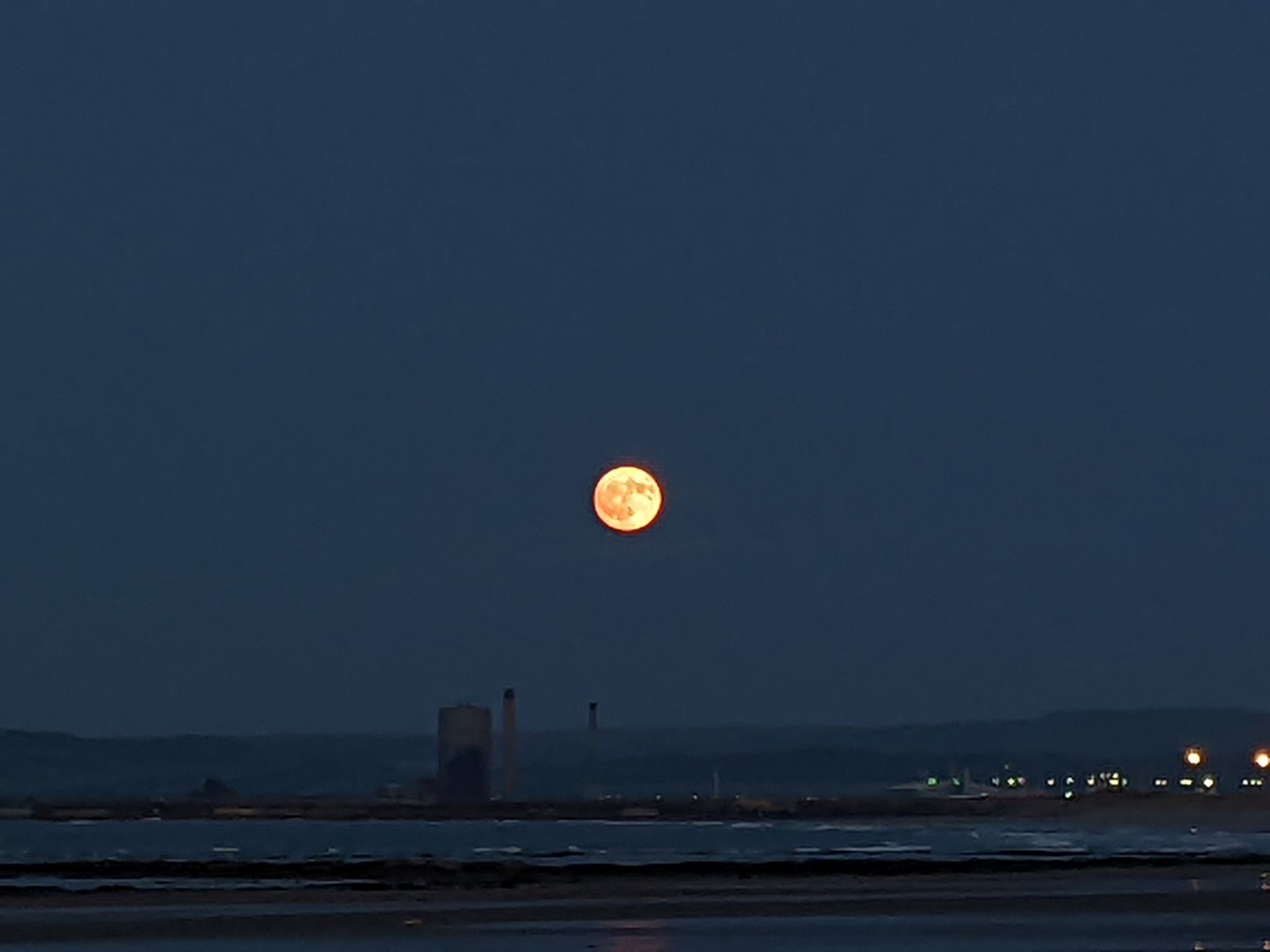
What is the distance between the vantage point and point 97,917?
6600 centimetres

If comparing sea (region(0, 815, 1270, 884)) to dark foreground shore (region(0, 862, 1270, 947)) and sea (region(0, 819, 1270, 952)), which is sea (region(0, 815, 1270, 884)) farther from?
dark foreground shore (region(0, 862, 1270, 947))

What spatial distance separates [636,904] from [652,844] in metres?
79.1

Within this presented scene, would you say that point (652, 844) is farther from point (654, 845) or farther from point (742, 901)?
point (742, 901)

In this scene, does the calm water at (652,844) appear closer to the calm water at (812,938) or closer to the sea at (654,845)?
the sea at (654,845)

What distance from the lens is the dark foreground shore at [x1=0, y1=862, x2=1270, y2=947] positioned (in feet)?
202

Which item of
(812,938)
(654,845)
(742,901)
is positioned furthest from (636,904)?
(654,845)

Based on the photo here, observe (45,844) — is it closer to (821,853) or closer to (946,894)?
(821,853)

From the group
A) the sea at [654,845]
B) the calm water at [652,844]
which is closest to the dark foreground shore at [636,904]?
the sea at [654,845]

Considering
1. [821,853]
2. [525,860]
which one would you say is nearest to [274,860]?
[525,860]

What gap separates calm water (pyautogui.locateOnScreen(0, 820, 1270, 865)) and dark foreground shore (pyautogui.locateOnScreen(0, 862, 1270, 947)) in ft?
82.0

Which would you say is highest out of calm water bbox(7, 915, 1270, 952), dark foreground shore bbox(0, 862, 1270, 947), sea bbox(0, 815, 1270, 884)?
sea bbox(0, 815, 1270, 884)

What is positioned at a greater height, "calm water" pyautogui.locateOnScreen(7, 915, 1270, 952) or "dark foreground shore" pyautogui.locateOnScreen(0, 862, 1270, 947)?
"dark foreground shore" pyautogui.locateOnScreen(0, 862, 1270, 947)

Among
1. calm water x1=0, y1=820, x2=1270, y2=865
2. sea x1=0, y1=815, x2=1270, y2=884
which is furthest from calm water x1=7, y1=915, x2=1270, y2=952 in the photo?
calm water x1=0, y1=820, x2=1270, y2=865

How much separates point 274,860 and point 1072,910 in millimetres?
53765
